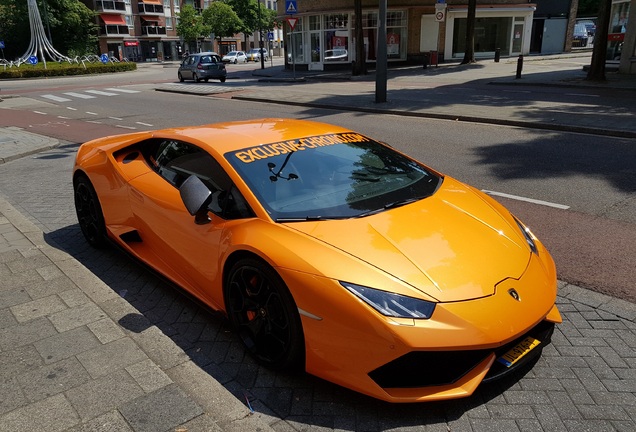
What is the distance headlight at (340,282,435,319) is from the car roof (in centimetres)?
158

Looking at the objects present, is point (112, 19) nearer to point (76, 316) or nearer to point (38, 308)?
point (38, 308)

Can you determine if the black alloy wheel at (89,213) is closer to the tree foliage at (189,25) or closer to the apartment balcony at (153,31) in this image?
the tree foliage at (189,25)

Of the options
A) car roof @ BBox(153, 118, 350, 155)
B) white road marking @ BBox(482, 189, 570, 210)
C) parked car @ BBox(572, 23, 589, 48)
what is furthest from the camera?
parked car @ BBox(572, 23, 589, 48)

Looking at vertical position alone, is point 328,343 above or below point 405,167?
below

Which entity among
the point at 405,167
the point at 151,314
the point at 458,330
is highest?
the point at 405,167

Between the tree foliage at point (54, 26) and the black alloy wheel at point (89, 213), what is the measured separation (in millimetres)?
59772

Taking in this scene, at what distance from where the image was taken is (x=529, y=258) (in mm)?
3008

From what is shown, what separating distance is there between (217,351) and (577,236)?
366 cm

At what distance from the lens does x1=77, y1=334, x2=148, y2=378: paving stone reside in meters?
2.88

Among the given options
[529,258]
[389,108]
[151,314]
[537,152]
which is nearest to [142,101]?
[389,108]

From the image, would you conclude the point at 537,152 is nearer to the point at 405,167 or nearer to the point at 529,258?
the point at 405,167

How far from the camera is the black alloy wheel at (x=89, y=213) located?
15.6ft

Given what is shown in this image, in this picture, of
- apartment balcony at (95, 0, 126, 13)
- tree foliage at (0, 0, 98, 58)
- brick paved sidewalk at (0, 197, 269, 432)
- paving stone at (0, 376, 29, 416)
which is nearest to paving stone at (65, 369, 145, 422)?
brick paved sidewalk at (0, 197, 269, 432)

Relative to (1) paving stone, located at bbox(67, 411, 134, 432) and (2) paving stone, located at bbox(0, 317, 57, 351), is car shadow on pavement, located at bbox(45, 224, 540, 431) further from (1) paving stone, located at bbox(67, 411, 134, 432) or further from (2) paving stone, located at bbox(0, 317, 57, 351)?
(1) paving stone, located at bbox(67, 411, 134, 432)
